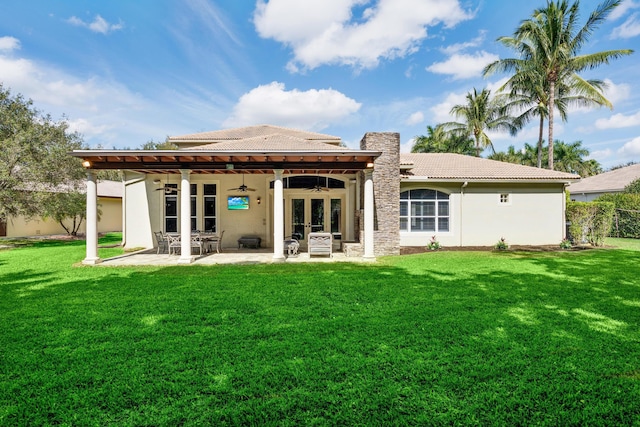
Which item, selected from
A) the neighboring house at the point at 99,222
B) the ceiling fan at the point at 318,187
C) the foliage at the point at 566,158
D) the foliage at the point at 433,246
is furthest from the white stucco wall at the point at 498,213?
the foliage at the point at 566,158

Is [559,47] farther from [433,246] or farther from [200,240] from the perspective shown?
[200,240]

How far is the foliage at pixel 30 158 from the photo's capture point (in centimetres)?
1427

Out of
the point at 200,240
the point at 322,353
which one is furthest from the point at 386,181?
the point at 322,353

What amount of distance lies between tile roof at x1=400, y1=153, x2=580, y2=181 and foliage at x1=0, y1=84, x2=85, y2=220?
17370 millimetres

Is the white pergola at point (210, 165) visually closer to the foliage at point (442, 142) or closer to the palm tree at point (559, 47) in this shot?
the palm tree at point (559, 47)

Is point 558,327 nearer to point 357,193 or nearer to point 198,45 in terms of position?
point 357,193

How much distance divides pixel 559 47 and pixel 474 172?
11388mm

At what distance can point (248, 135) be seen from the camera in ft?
57.2

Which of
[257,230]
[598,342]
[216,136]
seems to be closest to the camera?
[598,342]

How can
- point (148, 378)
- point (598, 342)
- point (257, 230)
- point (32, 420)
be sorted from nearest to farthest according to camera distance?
1. point (32, 420)
2. point (148, 378)
3. point (598, 342)
4. point (257, 230)

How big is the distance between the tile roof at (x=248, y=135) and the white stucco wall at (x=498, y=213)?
18.5 ft

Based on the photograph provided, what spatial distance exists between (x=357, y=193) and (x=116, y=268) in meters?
9.15

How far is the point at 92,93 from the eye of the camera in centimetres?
1838

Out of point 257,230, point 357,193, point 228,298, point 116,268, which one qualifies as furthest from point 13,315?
point 357,193
